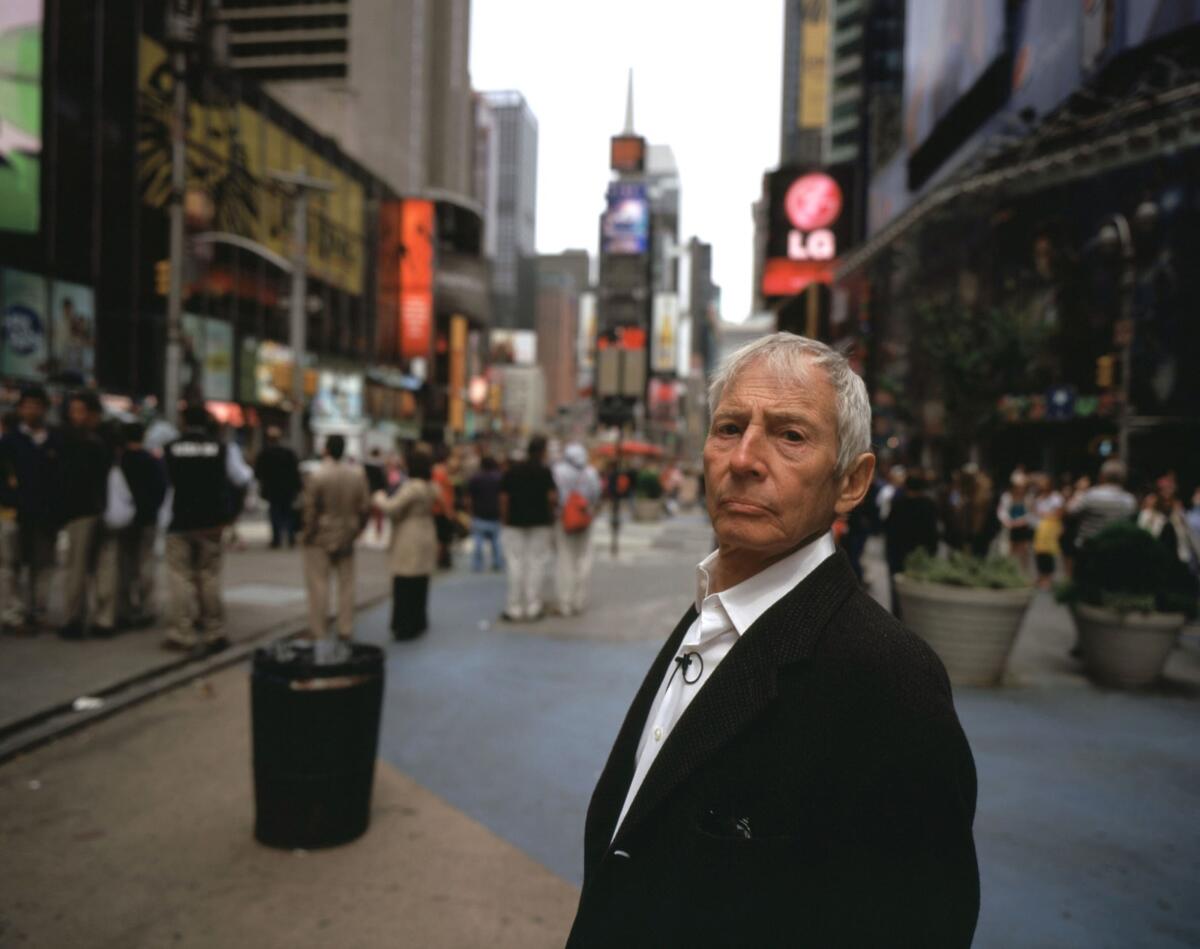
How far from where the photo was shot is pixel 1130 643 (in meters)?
7.08

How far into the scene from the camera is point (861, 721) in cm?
138

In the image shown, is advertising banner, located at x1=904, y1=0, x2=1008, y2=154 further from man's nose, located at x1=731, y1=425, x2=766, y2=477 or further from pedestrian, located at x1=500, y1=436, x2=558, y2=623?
man's nose, located at x1=731, y1=425, x2=766, y2=477

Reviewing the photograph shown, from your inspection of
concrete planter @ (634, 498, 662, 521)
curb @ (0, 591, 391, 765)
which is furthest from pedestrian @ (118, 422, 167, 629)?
concrete planter @ (634, 498, 662, 521)

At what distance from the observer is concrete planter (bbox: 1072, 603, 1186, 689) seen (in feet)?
23.1

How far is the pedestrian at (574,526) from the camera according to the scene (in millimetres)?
10391

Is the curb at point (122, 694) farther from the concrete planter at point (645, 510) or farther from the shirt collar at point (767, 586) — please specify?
the concrete planter at point (645, 510)

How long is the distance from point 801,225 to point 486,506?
1388 inches

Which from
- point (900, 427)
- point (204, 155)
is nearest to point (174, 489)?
point (204, 155)

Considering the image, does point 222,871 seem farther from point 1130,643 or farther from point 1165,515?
point 1165,515

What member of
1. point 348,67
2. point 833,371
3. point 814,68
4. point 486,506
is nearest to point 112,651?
point 486,506

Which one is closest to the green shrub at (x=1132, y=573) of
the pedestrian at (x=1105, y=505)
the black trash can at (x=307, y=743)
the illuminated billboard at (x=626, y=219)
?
the pedestrian at (x=1105, y=505)

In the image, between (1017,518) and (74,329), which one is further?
(74,329)

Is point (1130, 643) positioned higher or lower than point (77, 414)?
lower

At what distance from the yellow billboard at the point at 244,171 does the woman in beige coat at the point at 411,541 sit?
1945 cm
